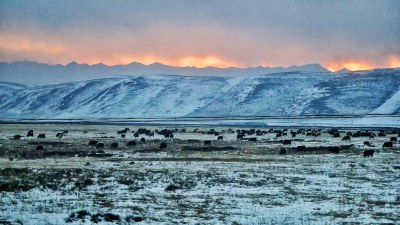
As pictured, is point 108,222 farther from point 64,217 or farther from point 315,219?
point 315,219

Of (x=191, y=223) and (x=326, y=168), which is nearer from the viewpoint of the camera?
(x=191, y=223)

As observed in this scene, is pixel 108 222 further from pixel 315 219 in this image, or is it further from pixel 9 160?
pixel 9 160

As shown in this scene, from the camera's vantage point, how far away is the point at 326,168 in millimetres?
32000

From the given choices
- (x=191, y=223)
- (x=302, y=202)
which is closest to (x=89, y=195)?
(x=191, y=223)

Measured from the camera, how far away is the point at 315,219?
16.9m

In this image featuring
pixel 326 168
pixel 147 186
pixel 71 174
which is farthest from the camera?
pixel 326 168

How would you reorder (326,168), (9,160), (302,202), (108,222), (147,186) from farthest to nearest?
(9,160)
(326,168)
(147,186)
(302,202)
(108,222)

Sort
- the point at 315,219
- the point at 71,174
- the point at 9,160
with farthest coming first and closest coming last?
the point at 9,160 → the point at 71,174 → the point at 315,219

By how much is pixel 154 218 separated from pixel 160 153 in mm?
26604

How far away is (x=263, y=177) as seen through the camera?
2708 cm

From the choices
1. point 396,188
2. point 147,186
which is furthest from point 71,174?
point 396,188

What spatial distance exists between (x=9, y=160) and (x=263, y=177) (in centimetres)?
1873

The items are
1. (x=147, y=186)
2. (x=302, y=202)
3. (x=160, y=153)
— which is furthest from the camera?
(x=160, y=153)

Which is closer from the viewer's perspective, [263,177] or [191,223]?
[191,223]
